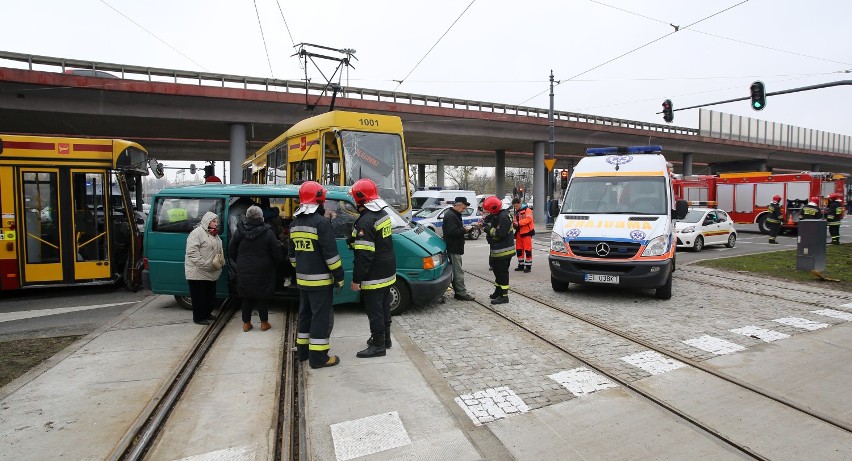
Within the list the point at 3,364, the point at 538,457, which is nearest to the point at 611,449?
the point at 538,457

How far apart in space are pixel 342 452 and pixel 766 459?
288 cm

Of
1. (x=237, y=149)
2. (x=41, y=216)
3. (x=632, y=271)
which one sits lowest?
(x=632, y=271)

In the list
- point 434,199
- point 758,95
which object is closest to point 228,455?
point 758,95

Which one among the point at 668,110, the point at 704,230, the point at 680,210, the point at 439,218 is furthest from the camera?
the point at 668,110

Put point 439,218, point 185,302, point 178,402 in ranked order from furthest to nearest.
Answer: point 439,218, point 185,302, point 178,402

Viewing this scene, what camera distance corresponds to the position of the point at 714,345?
6.01 meters

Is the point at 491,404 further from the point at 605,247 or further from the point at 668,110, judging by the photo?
the point at 668,110

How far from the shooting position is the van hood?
8.32 metres

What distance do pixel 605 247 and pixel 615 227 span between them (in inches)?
18.4

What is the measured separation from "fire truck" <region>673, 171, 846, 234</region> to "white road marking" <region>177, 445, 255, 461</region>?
22794 mm

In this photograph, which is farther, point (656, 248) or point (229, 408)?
point (656, 248)

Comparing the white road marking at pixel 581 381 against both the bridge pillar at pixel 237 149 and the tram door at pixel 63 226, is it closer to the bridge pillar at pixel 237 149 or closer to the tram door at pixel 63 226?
the tram door at pixel 63 226

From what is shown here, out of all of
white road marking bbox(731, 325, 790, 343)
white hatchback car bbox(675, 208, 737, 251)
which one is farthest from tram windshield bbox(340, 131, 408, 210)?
white hatchback car bbox(675, 208, 737, 251)

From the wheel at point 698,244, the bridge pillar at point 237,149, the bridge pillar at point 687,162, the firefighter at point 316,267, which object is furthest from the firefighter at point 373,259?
the bridge pillar at point 687,162
